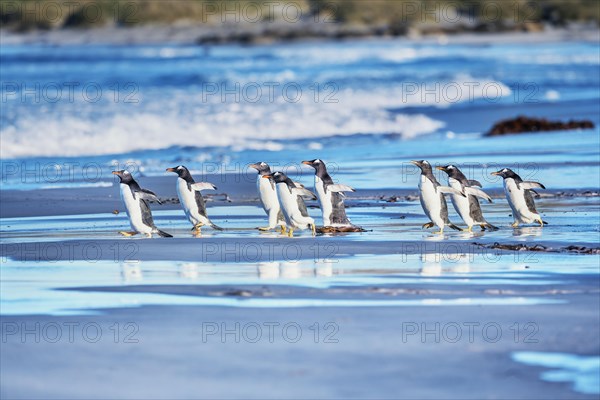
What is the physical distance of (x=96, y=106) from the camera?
92.8 feet

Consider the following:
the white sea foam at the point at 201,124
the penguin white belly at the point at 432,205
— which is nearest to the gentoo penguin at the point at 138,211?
the penguin white belly at the point at 432,205

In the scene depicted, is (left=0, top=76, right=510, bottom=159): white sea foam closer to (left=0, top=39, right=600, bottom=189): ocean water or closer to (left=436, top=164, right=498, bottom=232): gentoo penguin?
(left=0, top=39, right=600, bottom=189): ocean water

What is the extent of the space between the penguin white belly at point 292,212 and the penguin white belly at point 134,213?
1.08m

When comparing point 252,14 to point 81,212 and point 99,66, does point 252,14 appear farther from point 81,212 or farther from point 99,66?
point 81,212

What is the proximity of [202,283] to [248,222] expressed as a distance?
341 centimetres

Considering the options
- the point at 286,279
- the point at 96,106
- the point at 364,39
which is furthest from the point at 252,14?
the point at 286,279

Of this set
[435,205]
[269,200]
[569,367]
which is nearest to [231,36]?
[269,200]

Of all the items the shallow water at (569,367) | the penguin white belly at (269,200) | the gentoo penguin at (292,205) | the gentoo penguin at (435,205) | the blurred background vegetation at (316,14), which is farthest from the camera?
the blurred background vegetation at (316,14)

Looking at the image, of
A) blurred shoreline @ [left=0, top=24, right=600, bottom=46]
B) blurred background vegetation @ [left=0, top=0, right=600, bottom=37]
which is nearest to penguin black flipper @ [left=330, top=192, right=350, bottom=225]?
blurred shoreline @ [left=0, top=24, right=600, bottom=46]

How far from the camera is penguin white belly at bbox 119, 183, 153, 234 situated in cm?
1080

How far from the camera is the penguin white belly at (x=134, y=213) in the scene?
1080 cm

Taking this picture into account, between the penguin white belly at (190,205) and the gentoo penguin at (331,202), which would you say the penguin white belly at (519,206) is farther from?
the penguin white belly at (190,205)

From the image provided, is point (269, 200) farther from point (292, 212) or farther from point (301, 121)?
point (301, 121)

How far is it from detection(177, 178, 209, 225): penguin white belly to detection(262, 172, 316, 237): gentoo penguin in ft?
2.09
